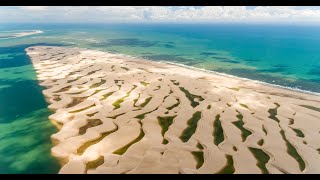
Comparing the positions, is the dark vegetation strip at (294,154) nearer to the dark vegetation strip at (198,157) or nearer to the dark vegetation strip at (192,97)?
the dark vegetation strip at (198,157)

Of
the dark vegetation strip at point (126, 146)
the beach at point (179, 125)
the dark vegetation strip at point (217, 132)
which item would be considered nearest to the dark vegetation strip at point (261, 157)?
the beach at point (179, 125)

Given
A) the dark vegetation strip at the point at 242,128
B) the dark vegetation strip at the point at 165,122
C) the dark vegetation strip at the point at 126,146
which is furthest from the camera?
the dark vegetation strip at the point at 165,122

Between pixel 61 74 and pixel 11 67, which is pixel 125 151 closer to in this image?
pixel 61 74

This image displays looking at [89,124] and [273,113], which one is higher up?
[273,113]

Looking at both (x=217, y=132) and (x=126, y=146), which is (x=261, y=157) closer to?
(x=217, y=132)

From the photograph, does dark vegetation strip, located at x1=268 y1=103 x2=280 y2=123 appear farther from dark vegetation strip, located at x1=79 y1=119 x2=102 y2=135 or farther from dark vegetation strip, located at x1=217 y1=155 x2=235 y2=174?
dark vegetation strip, located at x1=79 y1=119 x2=102 y2=135

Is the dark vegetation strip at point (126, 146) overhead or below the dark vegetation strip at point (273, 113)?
below

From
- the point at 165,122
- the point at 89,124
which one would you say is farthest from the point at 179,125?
the point at 89,124

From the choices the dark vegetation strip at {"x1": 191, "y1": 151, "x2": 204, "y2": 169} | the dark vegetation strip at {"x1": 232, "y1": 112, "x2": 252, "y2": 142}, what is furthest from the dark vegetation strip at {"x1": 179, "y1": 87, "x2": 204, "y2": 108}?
the dark vegetation strip at {"x1": 191, "y1": 151, "x2": 204, "y2": 169}

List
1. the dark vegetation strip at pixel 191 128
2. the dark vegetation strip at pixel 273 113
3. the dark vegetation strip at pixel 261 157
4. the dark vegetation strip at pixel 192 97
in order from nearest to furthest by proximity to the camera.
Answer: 1. the dark vegetation strip at pixel 261 157
2. the dark vegetation strip at pixel 191 128
3. the dark vegetation strip at pixel 273 113
4. the dark vegetation strip at pixel 192 97
